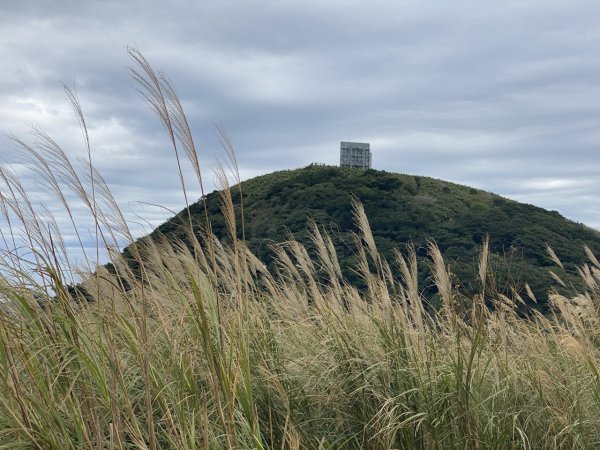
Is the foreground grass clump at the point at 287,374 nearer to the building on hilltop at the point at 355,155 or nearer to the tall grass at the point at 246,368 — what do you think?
the tall grass at the point at 246,368

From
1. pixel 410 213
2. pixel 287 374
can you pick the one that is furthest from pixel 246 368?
pixel 410 213

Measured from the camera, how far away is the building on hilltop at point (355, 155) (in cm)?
6236

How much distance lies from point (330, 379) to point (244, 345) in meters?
1.05

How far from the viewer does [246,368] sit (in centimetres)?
261

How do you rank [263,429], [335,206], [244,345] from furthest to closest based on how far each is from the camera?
[335,206] → [263,429] → [244,345]

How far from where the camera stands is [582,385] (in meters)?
4.08

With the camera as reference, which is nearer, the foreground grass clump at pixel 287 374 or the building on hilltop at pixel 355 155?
the foreground grass clump at pixel 287 374

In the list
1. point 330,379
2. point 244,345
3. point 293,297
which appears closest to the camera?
point 244,345

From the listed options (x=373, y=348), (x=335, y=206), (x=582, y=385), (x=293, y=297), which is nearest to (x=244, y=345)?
(x=373, y=348)

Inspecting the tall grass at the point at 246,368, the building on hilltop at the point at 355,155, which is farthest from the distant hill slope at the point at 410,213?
the tall grass at the point at 246,368

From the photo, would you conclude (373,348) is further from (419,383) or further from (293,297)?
(293,297)

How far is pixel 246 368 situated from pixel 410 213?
4095 cm

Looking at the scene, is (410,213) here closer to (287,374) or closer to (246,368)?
(287,374)

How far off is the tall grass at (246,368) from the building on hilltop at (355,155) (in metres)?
58.1
